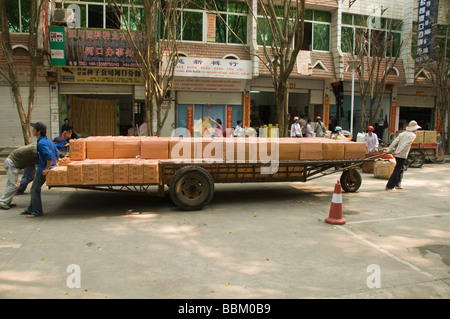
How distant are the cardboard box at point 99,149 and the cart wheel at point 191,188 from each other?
139 cm

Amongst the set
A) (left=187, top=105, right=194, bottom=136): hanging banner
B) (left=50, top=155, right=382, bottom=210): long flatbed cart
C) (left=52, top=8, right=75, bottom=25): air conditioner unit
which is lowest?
(left=50, top=155, right=382, bottom=210): long flatbed cart

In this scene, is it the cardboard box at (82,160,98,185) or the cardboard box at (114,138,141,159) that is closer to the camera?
the cardboard box at (82,160,98,185)

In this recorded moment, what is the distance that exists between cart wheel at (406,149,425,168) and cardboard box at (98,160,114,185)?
11.9 m

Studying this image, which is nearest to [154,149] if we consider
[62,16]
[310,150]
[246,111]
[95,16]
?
[310,150]

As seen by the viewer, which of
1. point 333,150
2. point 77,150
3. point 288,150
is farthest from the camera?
point 333,150

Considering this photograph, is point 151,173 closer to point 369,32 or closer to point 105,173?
point 105,173

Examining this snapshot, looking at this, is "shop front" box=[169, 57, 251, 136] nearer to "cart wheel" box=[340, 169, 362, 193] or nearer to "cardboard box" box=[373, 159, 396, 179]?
"cardboard box" box=[373, 159, 396, 179]

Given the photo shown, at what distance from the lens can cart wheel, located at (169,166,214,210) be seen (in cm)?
702

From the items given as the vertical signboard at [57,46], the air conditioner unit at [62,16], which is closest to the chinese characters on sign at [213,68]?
the vertical signboard at [57,46]

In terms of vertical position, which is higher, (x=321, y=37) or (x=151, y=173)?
(x=321, y=37)

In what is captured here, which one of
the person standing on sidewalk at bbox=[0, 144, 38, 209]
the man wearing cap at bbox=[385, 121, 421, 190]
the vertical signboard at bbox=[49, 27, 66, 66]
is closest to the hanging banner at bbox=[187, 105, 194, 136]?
the vertical signboard at bbox=[49, 27, 66, 66]

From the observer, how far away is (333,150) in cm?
812

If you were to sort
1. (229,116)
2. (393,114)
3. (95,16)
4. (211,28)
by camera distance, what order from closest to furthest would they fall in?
(95,16), (211,28), (229,116), (393,114)

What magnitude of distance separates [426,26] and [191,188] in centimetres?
1862
